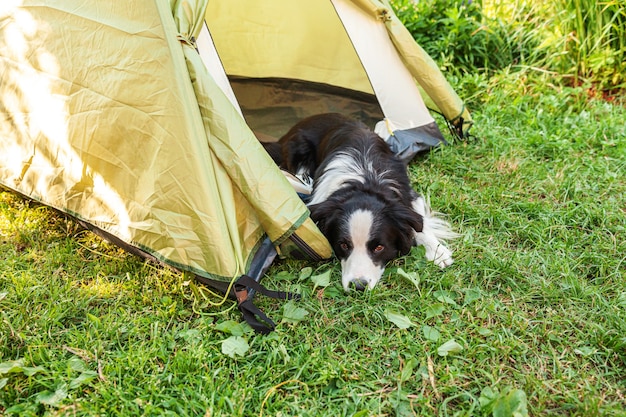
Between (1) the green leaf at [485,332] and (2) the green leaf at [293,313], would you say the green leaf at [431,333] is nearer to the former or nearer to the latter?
(1) the green leaf at [485,332]

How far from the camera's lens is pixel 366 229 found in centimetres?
306

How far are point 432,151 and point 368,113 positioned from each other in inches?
32.9

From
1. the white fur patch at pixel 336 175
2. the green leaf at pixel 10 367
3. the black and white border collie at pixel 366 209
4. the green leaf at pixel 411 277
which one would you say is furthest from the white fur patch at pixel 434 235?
the green leaf at pixel 10 367

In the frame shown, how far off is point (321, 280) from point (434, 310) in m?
Answer: 0.62

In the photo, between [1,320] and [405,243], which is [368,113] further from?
[1,320]

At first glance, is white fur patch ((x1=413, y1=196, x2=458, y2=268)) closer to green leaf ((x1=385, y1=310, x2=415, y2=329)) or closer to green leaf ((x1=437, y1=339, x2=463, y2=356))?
green leaf ((x1=385, y1=310, x2=415, y2=329))

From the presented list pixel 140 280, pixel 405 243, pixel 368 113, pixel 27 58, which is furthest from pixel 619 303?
pixel 27 58

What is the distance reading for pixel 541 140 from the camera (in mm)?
4582

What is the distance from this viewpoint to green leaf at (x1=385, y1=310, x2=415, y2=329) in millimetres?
2641

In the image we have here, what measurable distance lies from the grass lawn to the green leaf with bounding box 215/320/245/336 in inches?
0.7

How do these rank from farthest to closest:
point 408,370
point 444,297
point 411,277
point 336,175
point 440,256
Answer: point 336,175, point 440,256, point 411,277, point 444,297, point 408,370

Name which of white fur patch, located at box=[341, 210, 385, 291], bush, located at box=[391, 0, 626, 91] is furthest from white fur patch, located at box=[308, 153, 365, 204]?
bush, located at box=[391, 0, 626, 91]

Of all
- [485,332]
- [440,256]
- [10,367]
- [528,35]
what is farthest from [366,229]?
[528,35]

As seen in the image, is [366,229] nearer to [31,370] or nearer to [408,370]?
[408,370]
